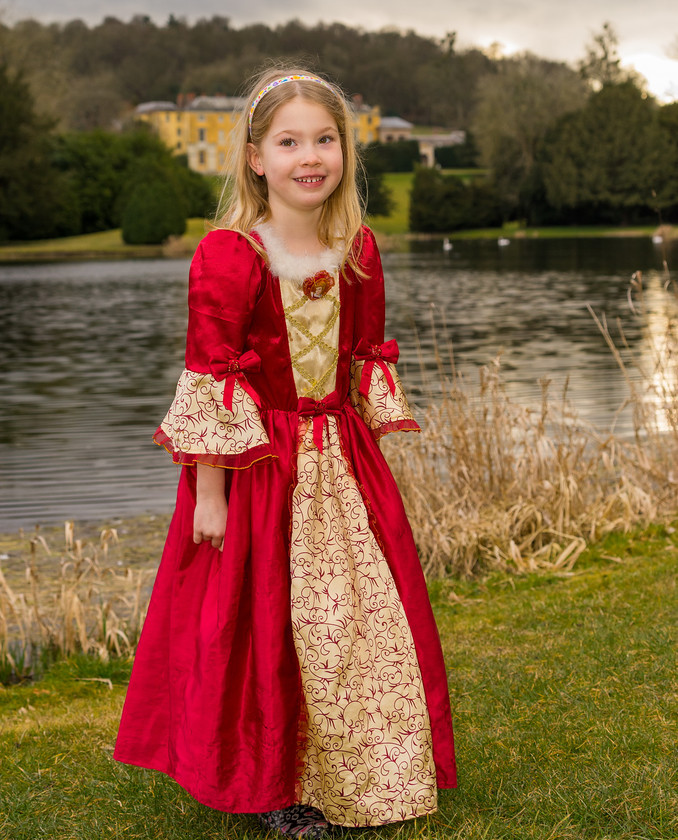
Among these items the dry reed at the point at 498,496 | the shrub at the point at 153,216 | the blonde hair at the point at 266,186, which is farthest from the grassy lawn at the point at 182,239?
the blonde hair at the point at 266,186

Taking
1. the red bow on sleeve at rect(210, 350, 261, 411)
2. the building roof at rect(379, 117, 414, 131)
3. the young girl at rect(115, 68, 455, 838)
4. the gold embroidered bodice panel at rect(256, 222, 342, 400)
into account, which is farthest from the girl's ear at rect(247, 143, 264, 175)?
the building roof at rect(379, 117, 414, 131)

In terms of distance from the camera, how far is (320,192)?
2.13 m

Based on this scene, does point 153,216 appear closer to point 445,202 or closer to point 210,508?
point 445,202

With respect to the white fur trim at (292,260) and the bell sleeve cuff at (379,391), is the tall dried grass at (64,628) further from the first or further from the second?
the white fur trim at (292,260)

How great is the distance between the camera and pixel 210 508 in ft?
6.68

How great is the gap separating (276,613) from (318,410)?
0.44 metres

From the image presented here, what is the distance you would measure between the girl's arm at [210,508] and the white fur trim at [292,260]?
429 millimetres

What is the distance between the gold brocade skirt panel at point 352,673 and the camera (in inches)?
79.0

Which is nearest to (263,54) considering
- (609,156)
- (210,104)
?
(210,104)

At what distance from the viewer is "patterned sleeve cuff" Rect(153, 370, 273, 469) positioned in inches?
78.8

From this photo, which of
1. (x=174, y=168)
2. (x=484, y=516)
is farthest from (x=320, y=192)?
(x=174, y=168)

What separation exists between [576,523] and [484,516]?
447 millimetres

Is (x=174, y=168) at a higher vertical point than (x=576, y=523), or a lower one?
higher

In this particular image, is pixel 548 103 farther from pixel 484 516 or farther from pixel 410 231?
pixel 484 516
